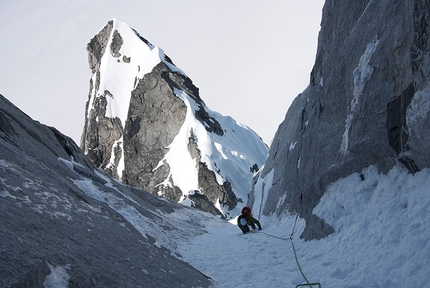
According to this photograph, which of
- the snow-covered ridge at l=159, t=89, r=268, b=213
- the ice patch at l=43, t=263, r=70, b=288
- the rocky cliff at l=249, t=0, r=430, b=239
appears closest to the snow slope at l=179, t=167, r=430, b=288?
the rocky cliff at l=249, t=0, r=430, b=239

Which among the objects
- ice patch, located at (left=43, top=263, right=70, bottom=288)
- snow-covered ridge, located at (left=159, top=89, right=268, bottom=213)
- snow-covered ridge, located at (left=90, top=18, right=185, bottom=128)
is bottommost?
ice patch, located at (left=43, top=263, right=70, bottom=288)

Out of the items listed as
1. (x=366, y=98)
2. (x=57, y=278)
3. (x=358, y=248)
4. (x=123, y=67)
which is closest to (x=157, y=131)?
(x=123, y=67)

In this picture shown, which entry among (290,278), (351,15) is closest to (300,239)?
(290,278)

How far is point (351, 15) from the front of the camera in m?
13.3

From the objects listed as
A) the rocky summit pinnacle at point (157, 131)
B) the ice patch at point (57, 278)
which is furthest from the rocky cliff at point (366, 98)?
the rocky summit pinnacle at point (157, 131)

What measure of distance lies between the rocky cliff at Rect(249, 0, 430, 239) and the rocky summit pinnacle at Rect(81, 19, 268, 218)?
46132 mm

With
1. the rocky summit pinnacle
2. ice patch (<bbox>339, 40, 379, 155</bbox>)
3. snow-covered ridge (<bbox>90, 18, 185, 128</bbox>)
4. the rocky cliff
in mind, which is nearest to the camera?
the rocky cliff

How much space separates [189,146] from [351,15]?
58.0 meters

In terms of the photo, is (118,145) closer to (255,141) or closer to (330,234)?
(255,141)

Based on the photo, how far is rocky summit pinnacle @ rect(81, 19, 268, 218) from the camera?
219 ft

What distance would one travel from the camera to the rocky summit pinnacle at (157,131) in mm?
66688

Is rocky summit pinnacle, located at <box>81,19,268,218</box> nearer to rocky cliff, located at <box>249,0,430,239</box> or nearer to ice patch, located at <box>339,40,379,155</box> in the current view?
rocky cliff, located at <box>249,0,430,239</box>

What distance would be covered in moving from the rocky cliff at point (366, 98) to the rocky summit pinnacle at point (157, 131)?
4613cm

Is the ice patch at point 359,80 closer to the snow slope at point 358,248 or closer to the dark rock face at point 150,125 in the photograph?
the snow slope at point 358,248
